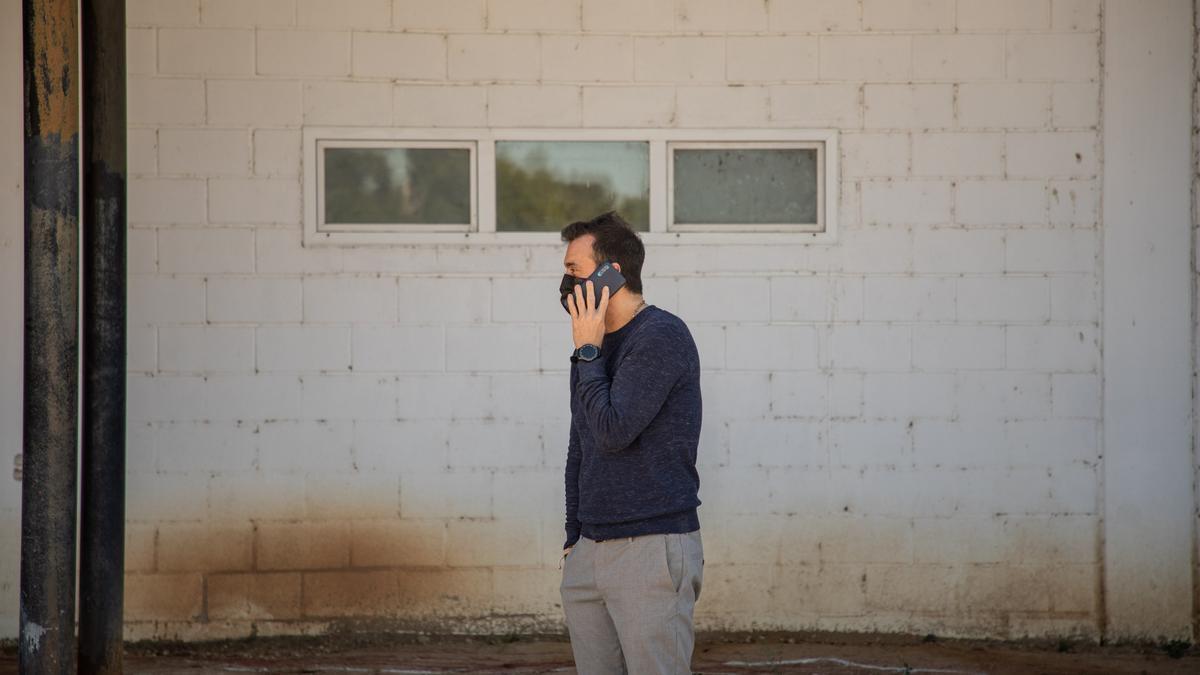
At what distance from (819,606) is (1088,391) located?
1694mm

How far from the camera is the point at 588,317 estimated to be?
4105 millimetres

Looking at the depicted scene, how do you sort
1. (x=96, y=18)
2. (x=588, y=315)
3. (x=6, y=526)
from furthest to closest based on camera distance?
(x=6, y=526)
(x=96, y=18)
(x=588, y=315)

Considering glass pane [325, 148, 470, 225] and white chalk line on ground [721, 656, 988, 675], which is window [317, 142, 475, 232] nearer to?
glass pane [325, 148, 470, 225]

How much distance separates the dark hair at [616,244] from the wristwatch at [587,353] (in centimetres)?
26

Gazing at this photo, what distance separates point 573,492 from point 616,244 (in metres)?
0.78

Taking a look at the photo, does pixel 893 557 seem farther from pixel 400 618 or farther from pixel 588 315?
pixel 588 315

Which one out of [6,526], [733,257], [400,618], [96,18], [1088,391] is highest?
[96,18]

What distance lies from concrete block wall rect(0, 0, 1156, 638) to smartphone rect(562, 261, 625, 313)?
107 inches

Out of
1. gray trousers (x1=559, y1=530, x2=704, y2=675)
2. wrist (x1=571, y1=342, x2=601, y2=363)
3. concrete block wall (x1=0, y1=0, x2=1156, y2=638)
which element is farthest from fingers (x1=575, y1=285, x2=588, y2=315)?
concrete block wall (x1=0, y1=0, x2=1156, y2=638)

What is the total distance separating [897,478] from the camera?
273 inches

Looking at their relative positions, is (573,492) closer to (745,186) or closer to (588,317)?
(588,317)

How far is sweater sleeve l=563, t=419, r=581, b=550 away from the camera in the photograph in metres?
4.32

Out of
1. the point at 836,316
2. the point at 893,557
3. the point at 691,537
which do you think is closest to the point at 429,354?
the point at 836,316

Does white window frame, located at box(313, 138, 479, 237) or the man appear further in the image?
white window frame, located at box(313, 138, 479, 237)
